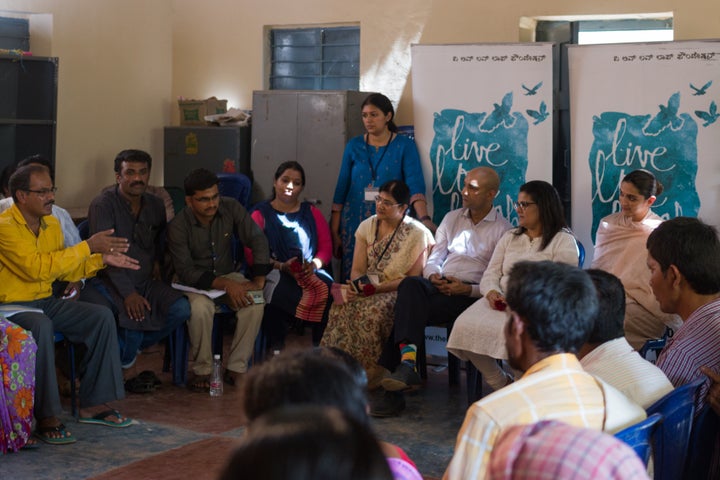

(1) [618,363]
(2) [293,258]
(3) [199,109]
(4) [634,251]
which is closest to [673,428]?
(1) [618,363]

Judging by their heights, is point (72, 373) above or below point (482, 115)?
below

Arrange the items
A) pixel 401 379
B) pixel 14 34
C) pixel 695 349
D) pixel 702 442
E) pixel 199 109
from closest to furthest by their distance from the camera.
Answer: pixel 702 442
pixel 695 349
pixel 401 379
pixel 14 34
pixel 199 109

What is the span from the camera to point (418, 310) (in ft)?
17.2

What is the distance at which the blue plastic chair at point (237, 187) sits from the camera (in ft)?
24.0

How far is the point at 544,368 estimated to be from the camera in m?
2.15

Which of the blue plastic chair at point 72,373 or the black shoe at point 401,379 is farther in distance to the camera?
the black shoe at point 401,379

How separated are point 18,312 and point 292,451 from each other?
3888mm

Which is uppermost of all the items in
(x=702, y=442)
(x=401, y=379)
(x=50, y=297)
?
(x=50, y=297)

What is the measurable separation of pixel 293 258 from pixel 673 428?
3632 millimetres

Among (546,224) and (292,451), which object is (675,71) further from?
(292,451)

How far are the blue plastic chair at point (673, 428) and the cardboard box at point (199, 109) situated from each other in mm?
6108

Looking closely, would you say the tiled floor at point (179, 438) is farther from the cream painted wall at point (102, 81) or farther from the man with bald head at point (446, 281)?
the cream painted wall at point (102, 81)

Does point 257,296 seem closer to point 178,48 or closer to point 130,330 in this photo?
point 130,330

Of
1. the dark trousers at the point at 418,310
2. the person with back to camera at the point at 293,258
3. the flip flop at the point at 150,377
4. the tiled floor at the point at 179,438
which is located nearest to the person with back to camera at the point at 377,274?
the dark trousers at the point at 418,310
